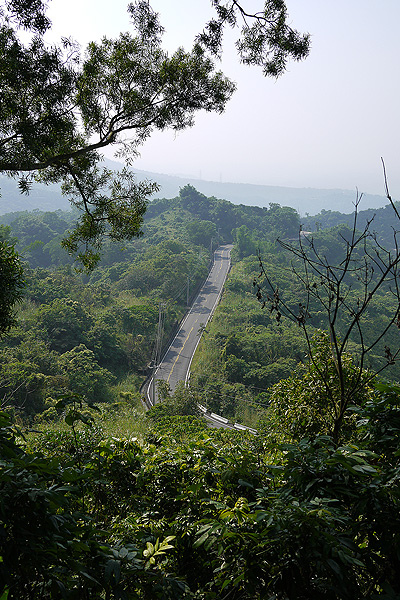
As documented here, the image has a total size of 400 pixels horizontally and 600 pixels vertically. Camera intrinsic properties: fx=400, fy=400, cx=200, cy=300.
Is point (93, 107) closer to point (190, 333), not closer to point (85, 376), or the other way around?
point (85, 376)

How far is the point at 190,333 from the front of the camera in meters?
29.1

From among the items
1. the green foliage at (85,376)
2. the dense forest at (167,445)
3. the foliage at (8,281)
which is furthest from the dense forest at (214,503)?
the green foliage at (85,376)

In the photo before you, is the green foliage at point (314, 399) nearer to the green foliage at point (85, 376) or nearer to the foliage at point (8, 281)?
the foliage at point (8, 281)

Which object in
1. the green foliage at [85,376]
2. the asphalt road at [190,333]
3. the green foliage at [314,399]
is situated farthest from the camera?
the asphalt road at [190,333]

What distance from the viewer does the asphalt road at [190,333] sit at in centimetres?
2340

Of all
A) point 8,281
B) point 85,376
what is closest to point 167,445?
point 8,281

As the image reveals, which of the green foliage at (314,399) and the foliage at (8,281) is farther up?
the foliage at (8,281)

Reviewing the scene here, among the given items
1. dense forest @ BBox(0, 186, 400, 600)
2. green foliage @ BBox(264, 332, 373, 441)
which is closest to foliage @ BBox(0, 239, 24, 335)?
dense forest @ BBox(0, 186, 400, 600)

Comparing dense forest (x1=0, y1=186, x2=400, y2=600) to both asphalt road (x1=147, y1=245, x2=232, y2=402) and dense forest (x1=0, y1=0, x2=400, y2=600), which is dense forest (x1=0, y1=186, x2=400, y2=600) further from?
asphalt road (x1=147, y1=245, x2=232, y2=402)

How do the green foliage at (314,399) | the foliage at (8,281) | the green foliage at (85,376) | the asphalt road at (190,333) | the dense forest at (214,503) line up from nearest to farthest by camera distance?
the dense forest at (214,503) → the green foliage at (314,399) → the foliage at (8,281) → the green foliage at (85,376) → the asphalt road at (190,333)

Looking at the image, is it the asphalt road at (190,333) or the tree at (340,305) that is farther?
the asphalt road at (190,333)

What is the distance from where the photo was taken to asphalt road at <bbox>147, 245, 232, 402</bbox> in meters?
23.4

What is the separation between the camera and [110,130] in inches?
232

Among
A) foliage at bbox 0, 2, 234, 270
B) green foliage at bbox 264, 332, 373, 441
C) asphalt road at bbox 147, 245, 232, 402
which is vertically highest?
foliage at bbox 0, 2, 234, 270
